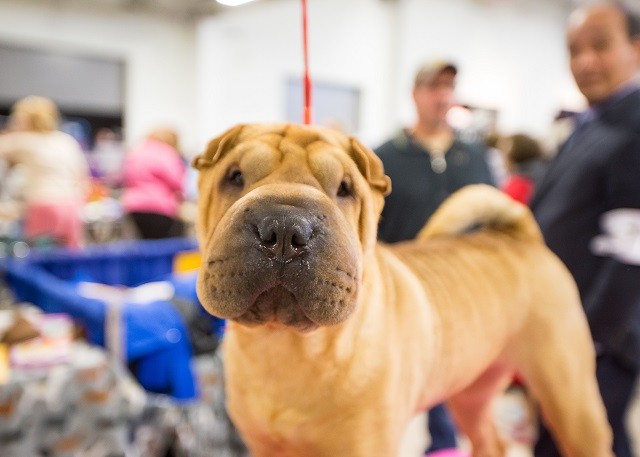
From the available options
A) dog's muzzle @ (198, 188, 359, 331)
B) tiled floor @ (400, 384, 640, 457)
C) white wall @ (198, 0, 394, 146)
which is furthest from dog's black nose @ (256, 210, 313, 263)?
white wall @ (198, 0, 394, 146)

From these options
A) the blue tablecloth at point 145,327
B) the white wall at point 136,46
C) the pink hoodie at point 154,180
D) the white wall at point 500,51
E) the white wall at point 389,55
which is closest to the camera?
the blue tablecloth at point 145,327

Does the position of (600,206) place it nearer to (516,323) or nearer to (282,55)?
(516,323)

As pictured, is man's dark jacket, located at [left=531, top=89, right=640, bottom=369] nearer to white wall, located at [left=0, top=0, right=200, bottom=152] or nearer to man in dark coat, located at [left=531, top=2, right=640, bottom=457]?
man in dark coat, located at [left=531, top=2, right=640, bottom=457]

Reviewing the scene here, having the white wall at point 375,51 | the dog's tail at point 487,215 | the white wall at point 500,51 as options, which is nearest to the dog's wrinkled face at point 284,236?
the dog's tail at point 487,215

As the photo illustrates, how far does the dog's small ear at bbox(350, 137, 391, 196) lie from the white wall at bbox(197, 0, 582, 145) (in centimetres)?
370

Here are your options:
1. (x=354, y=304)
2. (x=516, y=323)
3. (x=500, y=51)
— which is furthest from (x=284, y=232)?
(x=500, y=51)

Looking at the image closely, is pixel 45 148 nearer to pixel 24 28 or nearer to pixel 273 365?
pixel 273 365

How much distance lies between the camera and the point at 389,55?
24.5ft

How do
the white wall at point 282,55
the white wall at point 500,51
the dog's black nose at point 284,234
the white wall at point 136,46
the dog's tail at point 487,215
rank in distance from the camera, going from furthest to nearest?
the white wall at point 500,51
the white wall at point 136,46
the white wall at point 282,55
the dog's tail at point 487,215
the dog's black nose at point 284,234

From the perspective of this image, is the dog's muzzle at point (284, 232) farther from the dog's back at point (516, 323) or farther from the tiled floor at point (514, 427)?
the tiled floor at point (514, 427)

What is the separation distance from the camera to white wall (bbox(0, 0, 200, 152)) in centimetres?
727

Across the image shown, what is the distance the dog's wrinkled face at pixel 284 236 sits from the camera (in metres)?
0.56

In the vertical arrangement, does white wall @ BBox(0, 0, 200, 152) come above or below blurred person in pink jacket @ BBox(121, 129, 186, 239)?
above

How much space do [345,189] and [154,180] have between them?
106 inches
